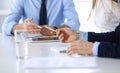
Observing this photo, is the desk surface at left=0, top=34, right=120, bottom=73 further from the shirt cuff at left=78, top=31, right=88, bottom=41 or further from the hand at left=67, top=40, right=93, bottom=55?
the shirt cuff at left=78, top=31, right=88, bottom=41

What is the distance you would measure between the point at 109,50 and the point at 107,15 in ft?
7.14

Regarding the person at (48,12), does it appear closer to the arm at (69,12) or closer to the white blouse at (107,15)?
the arm at (69,12)

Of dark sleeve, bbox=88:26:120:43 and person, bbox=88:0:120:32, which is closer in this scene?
dark sleeve, bbox=88:26:120:43

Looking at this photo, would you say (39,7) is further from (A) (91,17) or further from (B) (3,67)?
(A) (91,17)

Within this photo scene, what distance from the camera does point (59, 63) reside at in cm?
102

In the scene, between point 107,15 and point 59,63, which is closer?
point 59,63

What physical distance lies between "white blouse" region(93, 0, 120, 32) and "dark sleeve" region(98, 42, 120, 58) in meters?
2.01

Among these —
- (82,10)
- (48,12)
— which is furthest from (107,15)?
(48,12)

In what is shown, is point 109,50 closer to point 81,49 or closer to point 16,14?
point 81,49

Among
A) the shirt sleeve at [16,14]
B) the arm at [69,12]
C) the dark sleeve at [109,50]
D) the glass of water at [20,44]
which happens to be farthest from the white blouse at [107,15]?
the dark sleeve at [109,50]

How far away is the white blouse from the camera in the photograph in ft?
10.3

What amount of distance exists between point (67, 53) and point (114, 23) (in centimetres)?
214

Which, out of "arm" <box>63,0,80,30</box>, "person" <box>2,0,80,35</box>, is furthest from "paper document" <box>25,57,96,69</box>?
"arm" <box>63,0,80,30</box>

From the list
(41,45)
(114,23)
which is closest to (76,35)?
(41,45)
